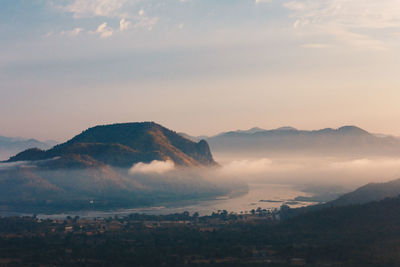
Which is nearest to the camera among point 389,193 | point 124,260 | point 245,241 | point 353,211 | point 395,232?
point 124,260

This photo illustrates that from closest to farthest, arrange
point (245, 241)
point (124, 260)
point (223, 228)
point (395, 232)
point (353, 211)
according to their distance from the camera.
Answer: point (124, 260) < point (395, 232) < point (245, 241) < point (353, 211) < point (223, 228)

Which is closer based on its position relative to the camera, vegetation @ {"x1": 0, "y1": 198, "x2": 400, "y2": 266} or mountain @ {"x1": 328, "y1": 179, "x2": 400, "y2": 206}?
vegetation @ {"x1": 0, "y1": 198, "x2": 400, "y2": 266}

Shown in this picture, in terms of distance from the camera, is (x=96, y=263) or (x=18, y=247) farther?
(x=18, y=247)

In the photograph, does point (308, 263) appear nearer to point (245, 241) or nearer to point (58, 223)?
point (245, 241)

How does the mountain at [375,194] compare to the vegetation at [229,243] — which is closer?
the vegetation at [229,243]

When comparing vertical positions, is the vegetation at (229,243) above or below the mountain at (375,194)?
below

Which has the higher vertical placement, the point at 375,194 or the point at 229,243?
the point at 375,194

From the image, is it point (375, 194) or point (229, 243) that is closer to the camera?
point (229, 243)

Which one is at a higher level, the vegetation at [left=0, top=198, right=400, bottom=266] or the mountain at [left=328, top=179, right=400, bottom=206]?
the mountain at [left=328, top=179, right=400, bottom=206]

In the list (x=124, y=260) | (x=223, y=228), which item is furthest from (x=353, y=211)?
(x=124, y=260)

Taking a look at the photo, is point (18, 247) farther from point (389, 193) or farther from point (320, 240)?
point (389, 193)

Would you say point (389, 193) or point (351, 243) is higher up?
point (389, 193)
